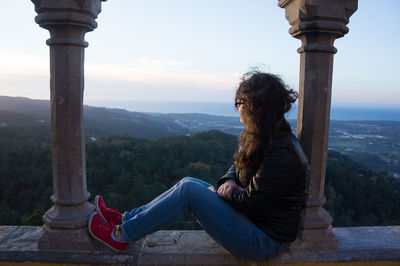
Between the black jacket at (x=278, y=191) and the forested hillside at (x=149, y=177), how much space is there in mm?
8903

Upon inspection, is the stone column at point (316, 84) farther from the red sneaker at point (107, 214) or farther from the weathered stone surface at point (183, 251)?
the red sneaker at point (107, 214)

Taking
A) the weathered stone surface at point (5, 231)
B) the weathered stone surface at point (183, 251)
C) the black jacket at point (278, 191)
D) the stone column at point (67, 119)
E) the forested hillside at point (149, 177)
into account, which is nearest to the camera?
the black jacket at point (278, 191)

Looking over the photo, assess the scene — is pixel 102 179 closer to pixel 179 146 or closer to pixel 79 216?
pixel 179 146

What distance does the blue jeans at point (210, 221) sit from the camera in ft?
6.19

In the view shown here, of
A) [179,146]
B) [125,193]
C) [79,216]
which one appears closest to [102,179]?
[125,193]

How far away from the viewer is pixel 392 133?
2730cm

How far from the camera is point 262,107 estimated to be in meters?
1.85

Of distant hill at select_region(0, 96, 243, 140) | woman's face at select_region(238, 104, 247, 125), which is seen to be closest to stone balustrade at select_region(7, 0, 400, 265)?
woman's face at select_region(238, 104, 247, 125)

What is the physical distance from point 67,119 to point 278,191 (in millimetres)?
1464

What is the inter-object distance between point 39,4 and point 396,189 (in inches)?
780

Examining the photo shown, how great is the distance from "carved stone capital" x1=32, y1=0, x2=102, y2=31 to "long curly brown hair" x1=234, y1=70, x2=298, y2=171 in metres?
1.12

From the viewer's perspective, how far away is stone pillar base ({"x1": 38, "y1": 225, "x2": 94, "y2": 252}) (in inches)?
84.6

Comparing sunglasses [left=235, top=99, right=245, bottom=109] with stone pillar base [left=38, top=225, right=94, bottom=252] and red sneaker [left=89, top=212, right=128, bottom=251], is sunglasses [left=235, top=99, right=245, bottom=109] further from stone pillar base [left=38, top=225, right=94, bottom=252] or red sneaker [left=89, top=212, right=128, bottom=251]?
stone pillar base [left=38, top=225, right=94, bottom=252]

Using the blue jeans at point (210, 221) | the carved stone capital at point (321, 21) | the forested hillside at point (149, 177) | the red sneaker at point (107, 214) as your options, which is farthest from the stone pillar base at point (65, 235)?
the forested hillside at point (149, 177)
